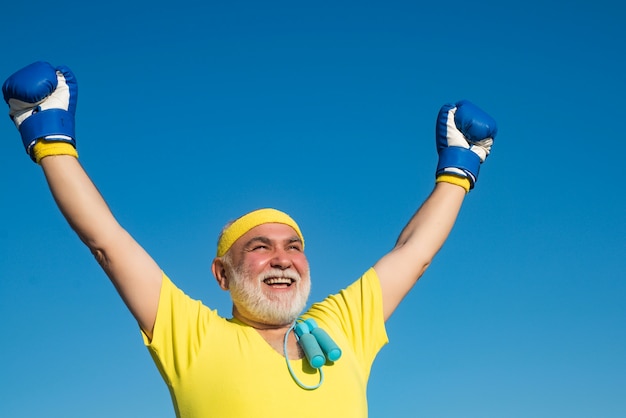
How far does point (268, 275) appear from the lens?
519cm

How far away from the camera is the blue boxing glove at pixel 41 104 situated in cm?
485

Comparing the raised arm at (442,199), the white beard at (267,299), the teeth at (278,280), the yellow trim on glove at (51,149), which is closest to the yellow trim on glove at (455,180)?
the raised arm at (442,199)

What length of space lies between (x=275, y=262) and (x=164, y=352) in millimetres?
1002

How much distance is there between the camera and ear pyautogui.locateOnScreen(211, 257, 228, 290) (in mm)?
5504

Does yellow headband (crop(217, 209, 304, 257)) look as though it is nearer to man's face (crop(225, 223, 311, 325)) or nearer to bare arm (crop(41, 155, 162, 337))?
man's face (crop(225, 223, 311, 325))

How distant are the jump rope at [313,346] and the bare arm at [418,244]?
723mm

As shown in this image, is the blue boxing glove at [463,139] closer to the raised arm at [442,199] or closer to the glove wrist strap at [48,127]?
the raised arm at [442,199]

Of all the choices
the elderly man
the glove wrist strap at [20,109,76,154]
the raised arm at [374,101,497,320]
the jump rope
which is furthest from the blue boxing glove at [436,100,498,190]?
the glove wrist strap at [20,109,76,154]

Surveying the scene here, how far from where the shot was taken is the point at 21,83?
4.96m

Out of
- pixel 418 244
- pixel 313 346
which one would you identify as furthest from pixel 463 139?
pixel 313 346

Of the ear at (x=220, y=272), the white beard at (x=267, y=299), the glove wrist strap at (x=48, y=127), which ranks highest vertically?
the glove wrist strap at (x=48, y=127)

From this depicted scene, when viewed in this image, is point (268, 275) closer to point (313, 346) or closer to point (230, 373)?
point (313, 346)

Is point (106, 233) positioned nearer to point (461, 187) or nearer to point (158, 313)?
point (158, 313)

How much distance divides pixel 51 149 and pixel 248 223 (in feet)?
4.75
